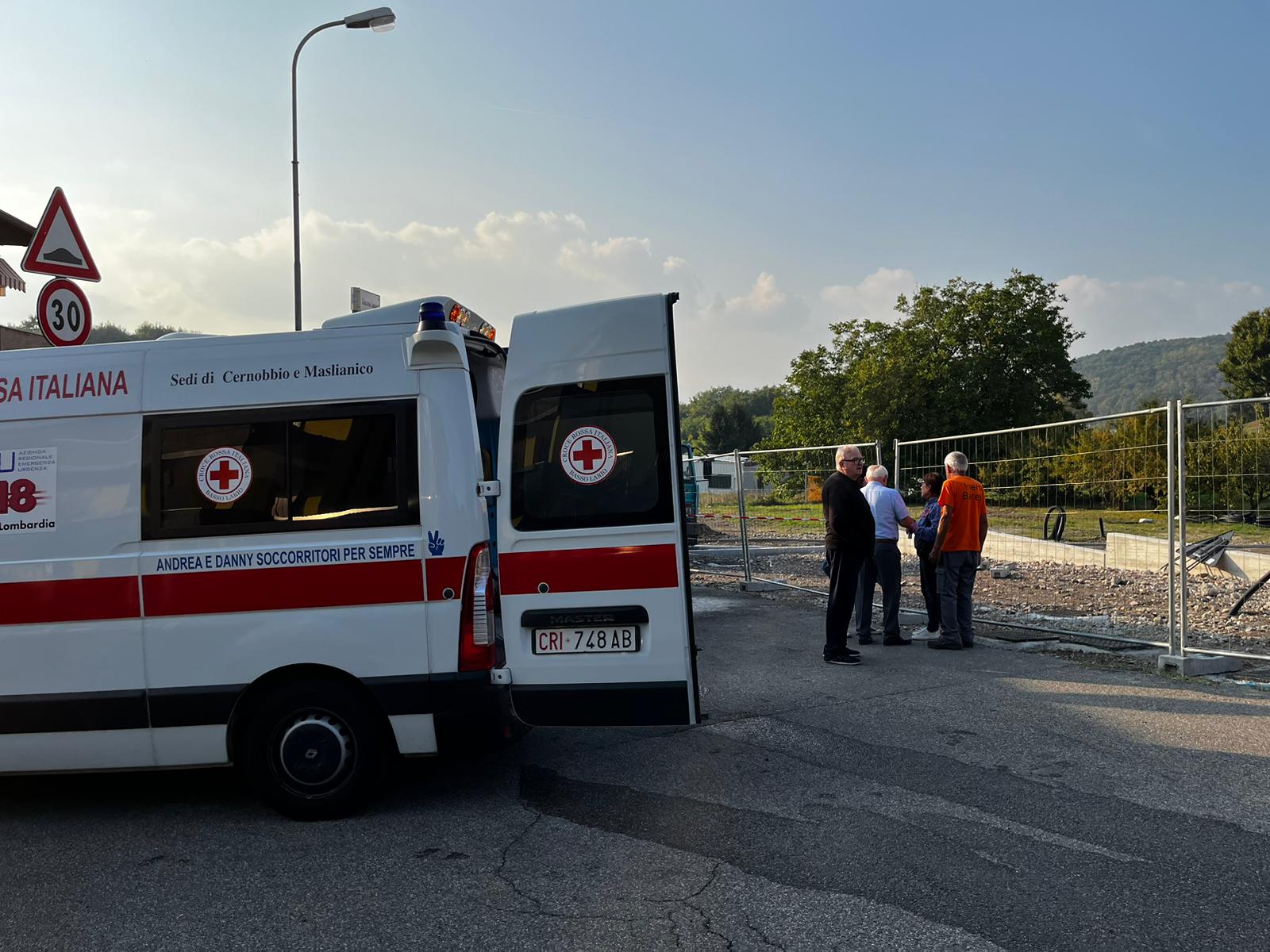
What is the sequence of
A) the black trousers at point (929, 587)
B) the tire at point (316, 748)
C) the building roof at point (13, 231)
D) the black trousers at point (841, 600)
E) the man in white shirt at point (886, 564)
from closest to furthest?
the tire at point (316, 748)
the black trousers at point (841, 600)
the man in white shirt at point (886, 564)
the black trousers at point (929, 587)
the building roof at point (13, 231)

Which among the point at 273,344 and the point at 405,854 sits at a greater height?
the point at 273,344

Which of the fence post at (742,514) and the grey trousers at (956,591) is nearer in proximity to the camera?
the grey trousers at (956,591)

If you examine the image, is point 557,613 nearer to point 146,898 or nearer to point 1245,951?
point 146,898

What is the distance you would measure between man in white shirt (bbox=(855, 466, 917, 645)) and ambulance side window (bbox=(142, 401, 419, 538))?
5773mm

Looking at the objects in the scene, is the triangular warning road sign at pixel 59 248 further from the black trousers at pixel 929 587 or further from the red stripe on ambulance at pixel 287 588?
the black trousers at pixel 929 587

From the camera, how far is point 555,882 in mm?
4078

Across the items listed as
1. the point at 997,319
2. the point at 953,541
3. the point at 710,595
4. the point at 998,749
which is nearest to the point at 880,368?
the point at 997,319

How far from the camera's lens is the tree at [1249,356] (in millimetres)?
81812

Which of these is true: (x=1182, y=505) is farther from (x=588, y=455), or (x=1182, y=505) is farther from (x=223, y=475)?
(x=223, y=475)

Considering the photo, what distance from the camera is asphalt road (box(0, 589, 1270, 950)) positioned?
3658 mm

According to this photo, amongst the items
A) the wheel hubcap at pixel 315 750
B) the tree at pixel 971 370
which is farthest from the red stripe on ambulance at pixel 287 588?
the tree at pixel 971 370

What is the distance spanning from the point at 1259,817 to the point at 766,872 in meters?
Answer: 2.41

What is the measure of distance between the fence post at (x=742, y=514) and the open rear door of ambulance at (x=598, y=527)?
30.7ft

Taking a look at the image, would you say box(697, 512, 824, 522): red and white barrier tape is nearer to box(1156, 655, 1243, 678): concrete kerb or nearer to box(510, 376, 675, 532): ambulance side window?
box(1156, 655, 1243, 678): concrete kerb
